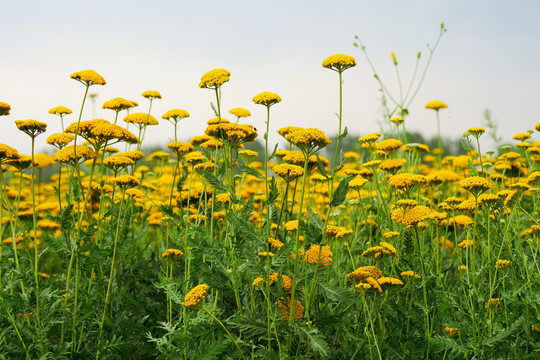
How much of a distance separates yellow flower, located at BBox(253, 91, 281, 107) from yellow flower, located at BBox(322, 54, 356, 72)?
341mm

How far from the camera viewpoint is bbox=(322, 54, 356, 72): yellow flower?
2725 mm

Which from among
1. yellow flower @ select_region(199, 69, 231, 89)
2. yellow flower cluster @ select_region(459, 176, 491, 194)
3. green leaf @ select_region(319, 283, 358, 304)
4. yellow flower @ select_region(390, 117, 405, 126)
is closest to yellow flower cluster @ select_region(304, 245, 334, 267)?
green leaf @ select_region(319, 283, 358, 304)

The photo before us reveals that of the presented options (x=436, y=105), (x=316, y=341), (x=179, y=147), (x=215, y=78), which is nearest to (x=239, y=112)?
(x=179, y=147)

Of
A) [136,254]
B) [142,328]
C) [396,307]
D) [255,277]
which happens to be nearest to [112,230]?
[136,254]

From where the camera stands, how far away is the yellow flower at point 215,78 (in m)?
2.94

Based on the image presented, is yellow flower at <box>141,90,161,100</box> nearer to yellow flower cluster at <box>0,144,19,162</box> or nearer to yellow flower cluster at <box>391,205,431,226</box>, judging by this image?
yellow flower cluster at <box>0,144,19,162</box>

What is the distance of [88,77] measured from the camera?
10.6ft

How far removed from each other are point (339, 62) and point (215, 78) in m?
0.74

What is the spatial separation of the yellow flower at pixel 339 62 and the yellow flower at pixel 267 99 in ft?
1.12

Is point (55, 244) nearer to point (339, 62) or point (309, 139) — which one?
point (309, 139)

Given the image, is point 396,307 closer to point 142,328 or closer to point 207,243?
point 207,243

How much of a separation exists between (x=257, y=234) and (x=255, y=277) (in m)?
0.23

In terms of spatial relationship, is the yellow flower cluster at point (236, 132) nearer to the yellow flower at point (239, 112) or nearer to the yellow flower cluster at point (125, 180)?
the yellow flower cluster at point (125, 180)

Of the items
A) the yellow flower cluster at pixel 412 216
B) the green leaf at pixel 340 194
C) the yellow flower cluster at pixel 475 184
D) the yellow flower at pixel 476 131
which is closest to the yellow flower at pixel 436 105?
the yellow flower at pixel 476 131
